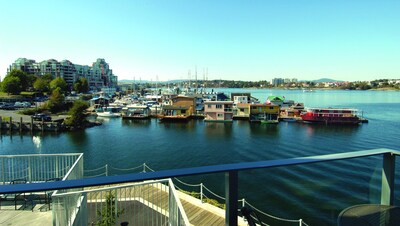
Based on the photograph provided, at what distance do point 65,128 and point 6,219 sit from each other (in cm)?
2426

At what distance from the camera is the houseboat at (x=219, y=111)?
1197 inches

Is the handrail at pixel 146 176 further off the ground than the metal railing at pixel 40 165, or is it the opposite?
the handrail at pixel 146 176

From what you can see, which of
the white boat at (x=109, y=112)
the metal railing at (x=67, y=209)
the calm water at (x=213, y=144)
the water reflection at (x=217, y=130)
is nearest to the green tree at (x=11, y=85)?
the white boat at (x=109, y=112)

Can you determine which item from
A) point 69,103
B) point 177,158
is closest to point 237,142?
point 177,158

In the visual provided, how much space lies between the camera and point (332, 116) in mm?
29109

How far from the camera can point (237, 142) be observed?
2012cm

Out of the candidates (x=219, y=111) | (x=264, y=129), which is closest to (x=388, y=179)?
(x=264, y=129)

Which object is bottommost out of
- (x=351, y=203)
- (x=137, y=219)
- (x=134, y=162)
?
(x=134, y=162)

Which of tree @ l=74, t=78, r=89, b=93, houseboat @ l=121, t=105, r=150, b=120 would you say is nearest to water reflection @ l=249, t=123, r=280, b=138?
houseboat @ l=121, t=105, r=150, b=120

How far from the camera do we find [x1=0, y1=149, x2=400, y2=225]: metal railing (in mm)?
922

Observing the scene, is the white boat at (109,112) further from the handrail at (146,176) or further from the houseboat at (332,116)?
the handrail at (146,176)

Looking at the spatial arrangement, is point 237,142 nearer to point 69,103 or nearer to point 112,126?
point 112,126

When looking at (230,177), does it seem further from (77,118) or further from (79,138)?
(77,118)

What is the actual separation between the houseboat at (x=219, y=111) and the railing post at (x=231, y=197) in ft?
95.5
